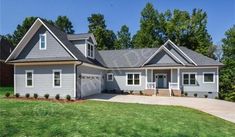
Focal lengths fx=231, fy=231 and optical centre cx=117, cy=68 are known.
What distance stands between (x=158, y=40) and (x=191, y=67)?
839 inches

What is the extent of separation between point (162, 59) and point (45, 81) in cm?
1365

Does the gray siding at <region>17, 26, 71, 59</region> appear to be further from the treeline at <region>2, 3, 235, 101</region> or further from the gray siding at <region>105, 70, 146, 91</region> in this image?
the treeline at <region>2, 3, 235, 101</region>

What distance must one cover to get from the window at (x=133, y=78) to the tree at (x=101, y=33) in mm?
20954

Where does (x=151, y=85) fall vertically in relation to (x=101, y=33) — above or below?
below

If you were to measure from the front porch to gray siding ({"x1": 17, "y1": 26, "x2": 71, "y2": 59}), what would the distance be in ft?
36.2

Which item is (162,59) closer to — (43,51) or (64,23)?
(43,51)

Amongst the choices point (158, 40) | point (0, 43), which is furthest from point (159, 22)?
point (0, 43)

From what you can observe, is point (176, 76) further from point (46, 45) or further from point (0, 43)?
point (0, 43)

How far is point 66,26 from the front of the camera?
58.7 m

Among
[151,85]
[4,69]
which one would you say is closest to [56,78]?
[151,85]

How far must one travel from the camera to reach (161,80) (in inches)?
1118

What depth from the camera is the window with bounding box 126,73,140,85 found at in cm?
2814

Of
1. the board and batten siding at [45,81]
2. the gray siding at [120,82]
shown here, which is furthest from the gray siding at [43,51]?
the gray siding at [120,82]

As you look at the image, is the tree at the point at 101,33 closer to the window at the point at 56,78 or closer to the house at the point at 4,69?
the house at the point at 4,69
